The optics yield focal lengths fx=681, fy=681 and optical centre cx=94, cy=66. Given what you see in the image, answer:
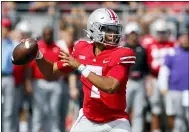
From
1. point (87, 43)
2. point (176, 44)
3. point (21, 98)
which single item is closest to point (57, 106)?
point (21, 98)

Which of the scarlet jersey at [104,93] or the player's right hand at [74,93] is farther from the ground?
the scarlet jersey at [104,93]

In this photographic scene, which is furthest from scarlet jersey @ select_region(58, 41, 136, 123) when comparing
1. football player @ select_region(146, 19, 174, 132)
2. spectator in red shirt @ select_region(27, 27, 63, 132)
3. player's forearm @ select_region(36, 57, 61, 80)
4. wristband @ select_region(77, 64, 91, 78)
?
football player @ select_region(146, 19, 174, 132)

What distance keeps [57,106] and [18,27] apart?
1.32 metres

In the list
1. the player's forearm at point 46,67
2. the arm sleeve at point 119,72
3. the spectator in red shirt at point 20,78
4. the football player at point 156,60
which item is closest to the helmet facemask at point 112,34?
the arm sleeve at point 119,72

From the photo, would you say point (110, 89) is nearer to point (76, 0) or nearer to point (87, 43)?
point (87, 43)

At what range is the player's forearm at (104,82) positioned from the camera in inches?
207

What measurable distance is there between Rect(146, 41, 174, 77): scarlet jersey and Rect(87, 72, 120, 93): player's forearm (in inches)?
166

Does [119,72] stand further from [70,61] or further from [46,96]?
[46,96]

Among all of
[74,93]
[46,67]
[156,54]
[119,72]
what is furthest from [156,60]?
[119,72]

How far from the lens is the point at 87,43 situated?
5.89 meters

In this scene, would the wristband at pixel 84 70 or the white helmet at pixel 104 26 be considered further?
the white helmet at pixel 104 26

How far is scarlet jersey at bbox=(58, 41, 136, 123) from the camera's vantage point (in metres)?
5.53

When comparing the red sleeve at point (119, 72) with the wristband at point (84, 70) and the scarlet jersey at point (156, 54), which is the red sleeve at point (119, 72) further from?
the scarlet jersey at point (156, 54)

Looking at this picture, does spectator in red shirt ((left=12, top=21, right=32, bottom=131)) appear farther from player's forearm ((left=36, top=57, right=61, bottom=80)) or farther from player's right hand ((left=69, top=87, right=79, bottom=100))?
player's forearm ((left=36, top=57, right=61, bottom=80))
